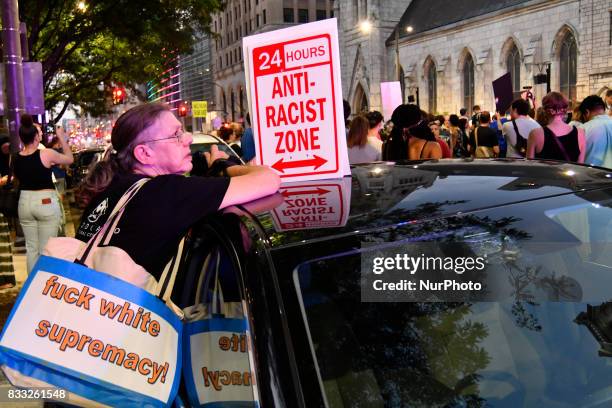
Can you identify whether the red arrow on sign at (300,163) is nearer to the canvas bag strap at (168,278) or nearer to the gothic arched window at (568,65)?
the canvas bag strap at (168,278)

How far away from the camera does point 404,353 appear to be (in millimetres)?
1874

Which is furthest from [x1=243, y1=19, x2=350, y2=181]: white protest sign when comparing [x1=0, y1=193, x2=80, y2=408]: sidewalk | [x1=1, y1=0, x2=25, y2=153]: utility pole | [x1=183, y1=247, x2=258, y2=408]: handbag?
[x1=1, y1=0, x2=25, y2=153]: utility pole

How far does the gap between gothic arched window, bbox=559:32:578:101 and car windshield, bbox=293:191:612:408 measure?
130ft

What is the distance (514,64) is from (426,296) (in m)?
44.2

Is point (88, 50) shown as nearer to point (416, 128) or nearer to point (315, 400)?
point (416, 128)

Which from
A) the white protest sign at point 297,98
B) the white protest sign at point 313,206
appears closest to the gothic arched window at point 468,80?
the white protest sign at point 297,98

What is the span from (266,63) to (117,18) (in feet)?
45.4

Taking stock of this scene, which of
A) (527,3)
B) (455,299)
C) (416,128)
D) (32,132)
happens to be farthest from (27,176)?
(527,3)

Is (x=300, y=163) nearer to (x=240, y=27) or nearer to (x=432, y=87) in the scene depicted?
(x=432, y=87)

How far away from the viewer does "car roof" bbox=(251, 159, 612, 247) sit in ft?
6.27

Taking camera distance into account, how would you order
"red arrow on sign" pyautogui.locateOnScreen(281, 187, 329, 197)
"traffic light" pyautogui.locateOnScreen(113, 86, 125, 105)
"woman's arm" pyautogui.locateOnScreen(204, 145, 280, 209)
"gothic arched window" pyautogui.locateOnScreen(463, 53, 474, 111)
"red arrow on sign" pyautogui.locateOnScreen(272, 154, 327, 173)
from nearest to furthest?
"woman's arm" pyautogui.locateOnScreen(204, 145, 280, 209), "red arrow on sign" pyautogui.locateOnScreen(281, 187, 329, 197), "red arrow on sign" pyautogui.locateOnScreen(272, 154, 327, 173), "traffic light" pyautogui.locateOnScreen(113, 86, 125, 105), "gothic arched window" pyautogui.locateOnScreen(463, 53, 474, 111)

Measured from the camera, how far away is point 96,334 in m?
1.88

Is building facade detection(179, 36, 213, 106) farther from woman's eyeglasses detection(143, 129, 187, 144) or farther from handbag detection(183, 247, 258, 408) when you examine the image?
handbag detection(183, 247, 258, 408)

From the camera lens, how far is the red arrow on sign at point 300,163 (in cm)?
319
